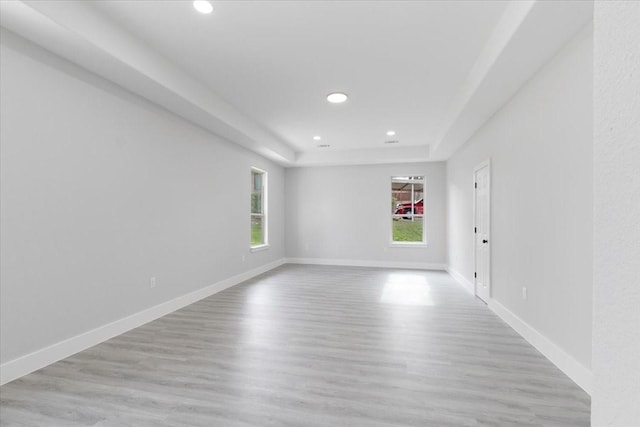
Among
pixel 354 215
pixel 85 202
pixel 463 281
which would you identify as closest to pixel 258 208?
pixel 354 215

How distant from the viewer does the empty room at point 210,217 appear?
208cm

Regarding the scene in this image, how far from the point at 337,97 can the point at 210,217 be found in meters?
2.59

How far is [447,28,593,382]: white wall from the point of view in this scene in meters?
2.30

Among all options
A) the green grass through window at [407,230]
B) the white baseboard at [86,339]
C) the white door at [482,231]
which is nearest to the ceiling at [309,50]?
the white door at [482,231]

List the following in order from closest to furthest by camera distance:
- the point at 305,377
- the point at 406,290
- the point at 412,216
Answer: the point at 305,377, the point at 406,290, the point at 412,216

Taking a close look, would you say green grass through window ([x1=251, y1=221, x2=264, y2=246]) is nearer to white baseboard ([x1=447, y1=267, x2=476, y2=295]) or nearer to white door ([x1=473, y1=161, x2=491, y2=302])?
white baseboard ([x1=447, y1=267, x2=476, y2=295])

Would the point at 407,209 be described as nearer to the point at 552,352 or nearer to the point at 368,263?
the point at 368,263

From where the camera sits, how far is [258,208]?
7008 millimetres

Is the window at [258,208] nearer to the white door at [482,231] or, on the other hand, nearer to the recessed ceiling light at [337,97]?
the recessed ceiling light at [337,97]

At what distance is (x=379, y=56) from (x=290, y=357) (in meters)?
2.94

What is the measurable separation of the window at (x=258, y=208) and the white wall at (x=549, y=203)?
4.43 metres

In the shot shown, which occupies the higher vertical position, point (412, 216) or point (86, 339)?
point (412, 216)

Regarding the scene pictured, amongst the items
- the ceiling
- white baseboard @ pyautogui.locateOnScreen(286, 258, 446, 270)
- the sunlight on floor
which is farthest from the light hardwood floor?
white baseboard @ pyautogui.locateOnScreen(286, 258, 446, 270)

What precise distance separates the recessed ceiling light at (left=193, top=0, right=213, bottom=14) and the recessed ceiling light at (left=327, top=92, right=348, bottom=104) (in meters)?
1.93
